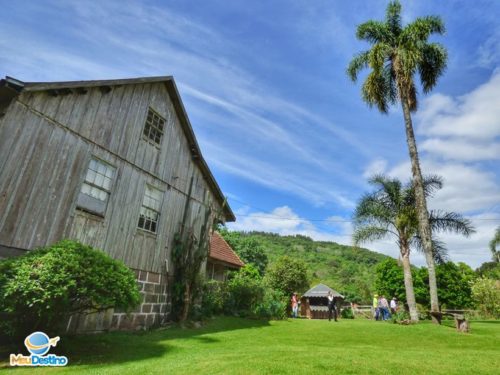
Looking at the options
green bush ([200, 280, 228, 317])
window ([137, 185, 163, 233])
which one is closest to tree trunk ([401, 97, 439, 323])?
green bush ([200, 280, 228, 317])

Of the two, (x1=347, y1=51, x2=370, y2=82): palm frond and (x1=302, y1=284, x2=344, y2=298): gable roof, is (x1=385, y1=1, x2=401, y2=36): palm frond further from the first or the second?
(x1=302, y1=284, x2=344, y2=298): gable roof

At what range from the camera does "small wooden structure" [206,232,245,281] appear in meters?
19.8

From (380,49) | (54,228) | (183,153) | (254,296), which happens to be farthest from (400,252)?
(54,228)

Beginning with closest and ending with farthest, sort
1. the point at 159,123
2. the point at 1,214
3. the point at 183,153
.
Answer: the point at 1,214 → the point at 159,123 → the point at 183,153

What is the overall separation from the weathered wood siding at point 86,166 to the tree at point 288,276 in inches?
1014

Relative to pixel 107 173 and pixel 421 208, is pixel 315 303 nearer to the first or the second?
pixel 421 208

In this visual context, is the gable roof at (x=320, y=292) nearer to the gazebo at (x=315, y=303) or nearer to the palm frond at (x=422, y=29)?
the gazebo at (x=315, y=303)

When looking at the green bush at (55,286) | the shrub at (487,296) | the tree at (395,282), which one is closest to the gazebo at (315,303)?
the tree at (395,282)

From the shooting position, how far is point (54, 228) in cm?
890

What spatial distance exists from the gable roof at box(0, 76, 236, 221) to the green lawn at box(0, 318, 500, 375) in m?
6.16

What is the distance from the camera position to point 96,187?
33.9ft

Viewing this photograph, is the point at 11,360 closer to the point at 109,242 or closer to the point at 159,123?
the point at 109,242

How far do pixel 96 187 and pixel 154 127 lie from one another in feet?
12.4

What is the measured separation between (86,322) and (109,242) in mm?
2416
